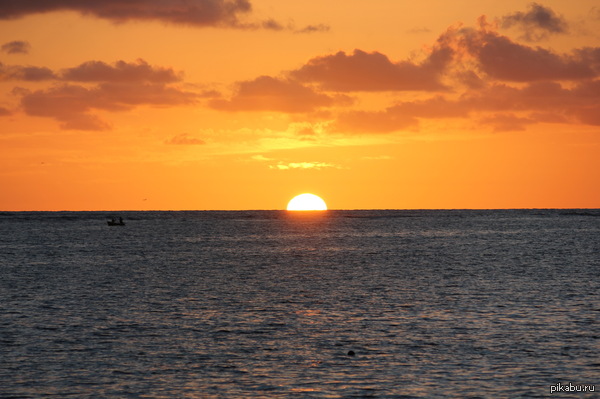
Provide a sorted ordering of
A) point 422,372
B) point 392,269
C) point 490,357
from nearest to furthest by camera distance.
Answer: point 422,372, point 490,357, point 392,269

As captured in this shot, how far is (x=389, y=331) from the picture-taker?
46.2m

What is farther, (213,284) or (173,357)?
(213,284)

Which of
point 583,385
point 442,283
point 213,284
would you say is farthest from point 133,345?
point 442,283

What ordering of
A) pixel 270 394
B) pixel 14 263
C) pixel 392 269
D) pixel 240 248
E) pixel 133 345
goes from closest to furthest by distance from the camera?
pixel 270 394, pixel 133 345, pixel 392 269, pixel 14 263, pixel 240 248

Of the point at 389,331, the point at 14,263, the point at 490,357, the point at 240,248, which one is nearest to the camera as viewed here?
the point at 490,357

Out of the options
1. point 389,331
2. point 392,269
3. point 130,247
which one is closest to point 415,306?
point 389,331

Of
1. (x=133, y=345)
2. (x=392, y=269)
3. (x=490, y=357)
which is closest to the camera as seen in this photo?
(x=490, y=357)

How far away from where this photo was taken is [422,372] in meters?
36.1

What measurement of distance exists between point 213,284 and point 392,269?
26.0 meters

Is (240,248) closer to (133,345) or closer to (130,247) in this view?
(130,247)

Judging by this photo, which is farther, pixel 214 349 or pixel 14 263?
pixel 14 263

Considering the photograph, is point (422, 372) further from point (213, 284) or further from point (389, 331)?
point (213, 284)

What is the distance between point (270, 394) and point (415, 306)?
26.7 meters

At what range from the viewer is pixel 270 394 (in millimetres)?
32469
